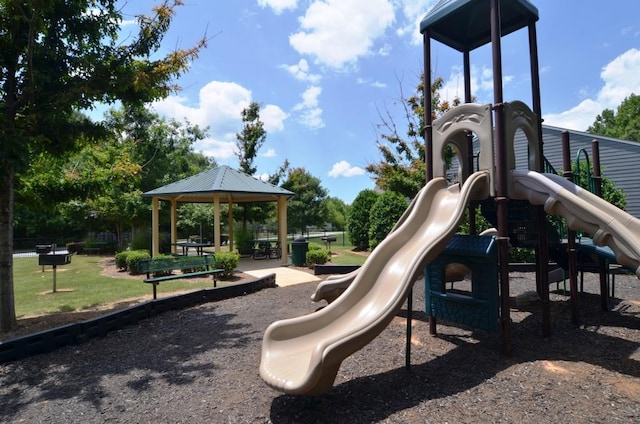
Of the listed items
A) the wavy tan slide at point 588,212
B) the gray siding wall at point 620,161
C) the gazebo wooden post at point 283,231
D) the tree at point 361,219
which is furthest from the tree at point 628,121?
the wavy tan slide at point 588,212

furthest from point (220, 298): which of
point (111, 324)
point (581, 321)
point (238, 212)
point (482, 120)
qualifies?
point (238, 212)

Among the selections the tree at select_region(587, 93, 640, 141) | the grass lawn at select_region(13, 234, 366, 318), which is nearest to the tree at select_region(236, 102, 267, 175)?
the grass lawn at select_region(13, 234, 366, 318)

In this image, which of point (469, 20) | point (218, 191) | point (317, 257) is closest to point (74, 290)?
point (218, 191)

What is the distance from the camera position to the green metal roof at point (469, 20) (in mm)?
5531

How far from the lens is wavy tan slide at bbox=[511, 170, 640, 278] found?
4039 millimetres

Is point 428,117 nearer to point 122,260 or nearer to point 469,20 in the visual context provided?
point 469,20

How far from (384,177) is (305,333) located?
9.91m

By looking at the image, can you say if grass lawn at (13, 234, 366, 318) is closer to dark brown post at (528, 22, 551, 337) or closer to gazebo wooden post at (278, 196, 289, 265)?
gazebo wooden post at (278, 196, 289, 265)

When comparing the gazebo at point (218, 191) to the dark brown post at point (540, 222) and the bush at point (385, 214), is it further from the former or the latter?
the dark brown post at point (540, 222)

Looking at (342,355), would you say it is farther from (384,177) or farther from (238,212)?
(238,212)

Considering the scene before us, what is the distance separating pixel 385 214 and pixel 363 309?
42.4 feet

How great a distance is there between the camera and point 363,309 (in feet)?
13.1

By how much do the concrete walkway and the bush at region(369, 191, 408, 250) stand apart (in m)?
4.95

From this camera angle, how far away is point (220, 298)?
8227 millimetres
